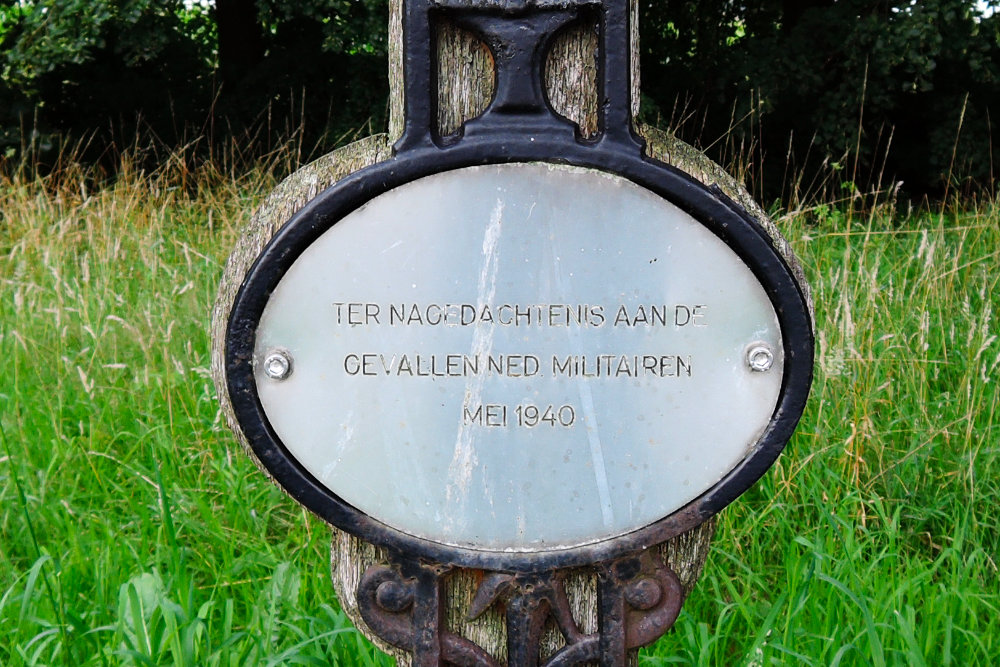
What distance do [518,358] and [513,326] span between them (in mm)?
43

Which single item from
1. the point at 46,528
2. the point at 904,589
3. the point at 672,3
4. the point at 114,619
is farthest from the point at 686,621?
Answer: the point at 672,3

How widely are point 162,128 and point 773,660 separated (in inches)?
327

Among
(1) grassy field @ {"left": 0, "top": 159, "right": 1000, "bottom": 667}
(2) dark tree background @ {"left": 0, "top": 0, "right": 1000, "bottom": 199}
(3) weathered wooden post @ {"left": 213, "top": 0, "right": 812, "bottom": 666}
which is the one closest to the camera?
(3) weathered wooden post @ {"left": 213, "top": 0, "right": 812, "bottom": 666}

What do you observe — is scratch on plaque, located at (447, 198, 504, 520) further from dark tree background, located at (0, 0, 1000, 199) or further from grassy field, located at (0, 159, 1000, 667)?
dark tree background, located at (0, 0, 1000, 199)

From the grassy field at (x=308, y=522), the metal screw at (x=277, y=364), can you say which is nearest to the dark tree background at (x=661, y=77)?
the grassy field at (x=308, y=522)

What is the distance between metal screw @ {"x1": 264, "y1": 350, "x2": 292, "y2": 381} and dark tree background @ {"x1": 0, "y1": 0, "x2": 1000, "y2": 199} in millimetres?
4829

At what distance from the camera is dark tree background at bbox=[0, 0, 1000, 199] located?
612 cm

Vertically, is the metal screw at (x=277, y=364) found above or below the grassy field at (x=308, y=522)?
above

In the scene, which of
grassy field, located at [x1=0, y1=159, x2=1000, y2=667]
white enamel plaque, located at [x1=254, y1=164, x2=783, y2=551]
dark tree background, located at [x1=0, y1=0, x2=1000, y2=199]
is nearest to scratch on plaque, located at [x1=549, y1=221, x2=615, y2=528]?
white enamel plaque, located at [x1=254, y1=164, x2=783, y2=551]

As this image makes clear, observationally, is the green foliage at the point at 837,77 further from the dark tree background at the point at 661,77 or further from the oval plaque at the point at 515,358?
the oval plaque at the point at 515,358

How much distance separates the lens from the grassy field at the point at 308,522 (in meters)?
1.69

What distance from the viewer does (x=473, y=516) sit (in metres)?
1.25

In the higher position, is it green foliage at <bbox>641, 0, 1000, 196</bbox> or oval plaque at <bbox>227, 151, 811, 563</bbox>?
green foliage at <bbox>641, 0, 1000, 196</bbox>

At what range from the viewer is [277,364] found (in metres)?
1.20
